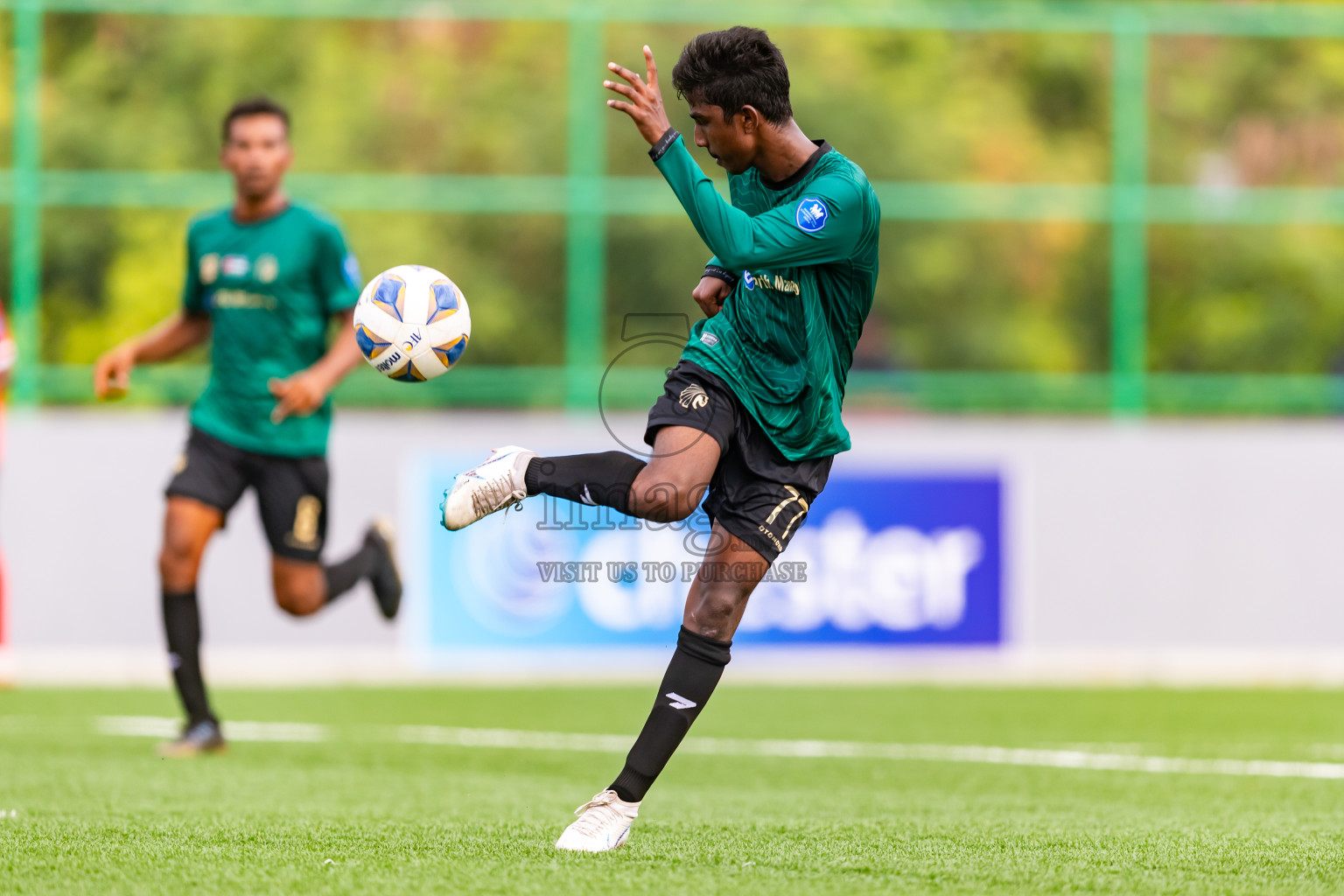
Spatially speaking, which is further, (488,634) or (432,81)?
(432,81)

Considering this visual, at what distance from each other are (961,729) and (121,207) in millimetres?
7254

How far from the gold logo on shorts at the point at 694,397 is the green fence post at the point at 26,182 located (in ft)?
26.9

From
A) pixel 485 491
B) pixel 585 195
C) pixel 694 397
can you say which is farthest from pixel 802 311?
pixel 585 195

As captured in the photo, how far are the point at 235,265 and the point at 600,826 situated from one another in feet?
11.7

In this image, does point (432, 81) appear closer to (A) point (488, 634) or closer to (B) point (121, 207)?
(B) point (121, 207)

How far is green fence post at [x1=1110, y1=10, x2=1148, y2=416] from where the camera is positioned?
12.6m

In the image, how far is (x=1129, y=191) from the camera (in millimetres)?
12680

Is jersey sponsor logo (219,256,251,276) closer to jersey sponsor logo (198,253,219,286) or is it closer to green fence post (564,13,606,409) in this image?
jersey sponsor logo (198,253,219,286)

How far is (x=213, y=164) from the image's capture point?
1672cm

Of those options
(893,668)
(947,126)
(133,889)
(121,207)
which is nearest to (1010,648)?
(893,668)

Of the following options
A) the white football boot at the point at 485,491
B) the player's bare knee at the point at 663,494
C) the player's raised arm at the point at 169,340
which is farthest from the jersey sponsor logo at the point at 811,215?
the player's raised arm at the point at 169,340

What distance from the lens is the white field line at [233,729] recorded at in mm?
7613

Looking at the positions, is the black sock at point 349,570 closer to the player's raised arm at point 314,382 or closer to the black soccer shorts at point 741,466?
the player's raised arm at point 314,382

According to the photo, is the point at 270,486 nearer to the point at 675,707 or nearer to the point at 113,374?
the point at 113,374
